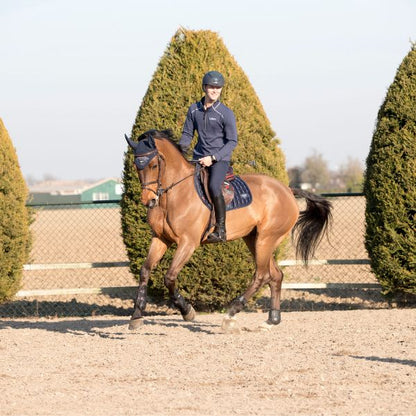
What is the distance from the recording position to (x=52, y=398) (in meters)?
6.62

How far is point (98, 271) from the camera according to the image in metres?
19.4

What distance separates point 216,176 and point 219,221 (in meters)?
0.54

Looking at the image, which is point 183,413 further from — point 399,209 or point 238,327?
point 399,209

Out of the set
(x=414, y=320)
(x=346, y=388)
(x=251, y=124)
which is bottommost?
(x=414, y=320)

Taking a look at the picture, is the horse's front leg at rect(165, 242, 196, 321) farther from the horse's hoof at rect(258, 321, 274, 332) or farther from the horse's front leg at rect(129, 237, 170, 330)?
the horse's hoof at rect(258, 321, 274, 332)

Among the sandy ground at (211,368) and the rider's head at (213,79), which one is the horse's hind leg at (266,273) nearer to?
the sandy ground at (211,368)

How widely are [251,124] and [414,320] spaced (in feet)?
11.8

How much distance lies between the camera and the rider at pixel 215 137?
949 centimetres

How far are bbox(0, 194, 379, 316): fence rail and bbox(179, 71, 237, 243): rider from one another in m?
3.23

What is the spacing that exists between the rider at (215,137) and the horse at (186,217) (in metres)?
0.16

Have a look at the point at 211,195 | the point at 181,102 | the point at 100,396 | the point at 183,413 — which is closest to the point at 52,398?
the point at 100,396

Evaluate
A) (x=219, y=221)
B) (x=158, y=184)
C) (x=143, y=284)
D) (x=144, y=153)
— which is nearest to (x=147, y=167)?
(x=144, y=153)

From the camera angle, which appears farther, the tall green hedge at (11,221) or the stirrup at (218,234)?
the tall green hedge at (11,221)

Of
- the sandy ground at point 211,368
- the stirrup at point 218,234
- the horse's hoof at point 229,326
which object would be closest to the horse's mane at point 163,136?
the stirrup at point 218,234
